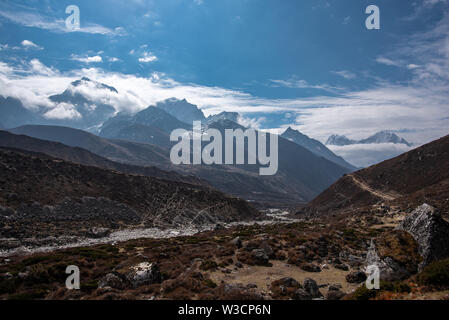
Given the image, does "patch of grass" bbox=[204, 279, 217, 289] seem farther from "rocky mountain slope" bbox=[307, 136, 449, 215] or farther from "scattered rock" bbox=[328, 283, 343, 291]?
"rocky mountain slope" bbox=[307, 136, 449, 215]

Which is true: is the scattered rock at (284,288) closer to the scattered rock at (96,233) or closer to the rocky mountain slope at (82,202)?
the scattered rock at (96,233)

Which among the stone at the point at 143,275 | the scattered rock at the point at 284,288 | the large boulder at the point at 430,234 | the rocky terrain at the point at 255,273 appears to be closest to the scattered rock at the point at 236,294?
the rocky terrain at the point at 255,273

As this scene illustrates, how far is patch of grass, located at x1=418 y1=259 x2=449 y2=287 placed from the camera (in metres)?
13.9

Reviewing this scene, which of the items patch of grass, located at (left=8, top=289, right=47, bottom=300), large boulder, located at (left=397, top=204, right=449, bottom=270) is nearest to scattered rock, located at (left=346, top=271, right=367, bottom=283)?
large boulder, located at (left=397, top=204, right=449, bottom=270)

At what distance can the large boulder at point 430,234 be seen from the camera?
1769cm

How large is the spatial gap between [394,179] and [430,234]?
130461 millimetres

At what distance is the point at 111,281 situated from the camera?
19016 millimetres

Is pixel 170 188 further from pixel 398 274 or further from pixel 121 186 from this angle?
pixel 398 274

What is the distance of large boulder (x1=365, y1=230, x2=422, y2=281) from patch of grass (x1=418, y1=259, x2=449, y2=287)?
109 inches

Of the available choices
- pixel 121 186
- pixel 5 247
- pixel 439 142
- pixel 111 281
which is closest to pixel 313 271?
pixel 111 281

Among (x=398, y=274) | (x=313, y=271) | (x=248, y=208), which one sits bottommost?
(x=248, y=208)

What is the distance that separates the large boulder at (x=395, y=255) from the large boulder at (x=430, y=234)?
1.39ft

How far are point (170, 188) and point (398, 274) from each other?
→ 102775 millimetres

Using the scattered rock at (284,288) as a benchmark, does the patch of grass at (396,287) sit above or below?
above
